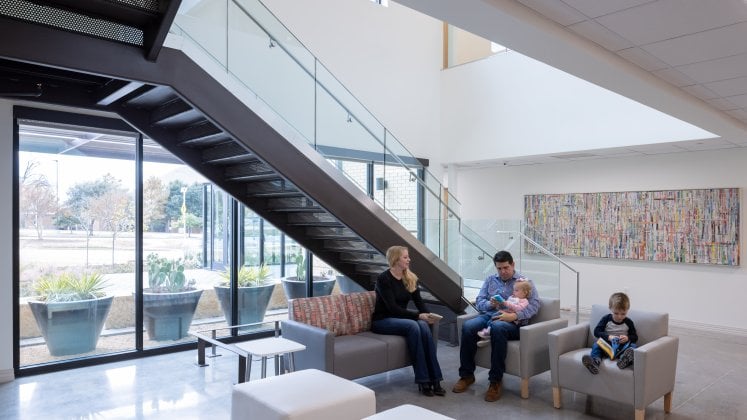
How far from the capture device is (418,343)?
16.8 feet

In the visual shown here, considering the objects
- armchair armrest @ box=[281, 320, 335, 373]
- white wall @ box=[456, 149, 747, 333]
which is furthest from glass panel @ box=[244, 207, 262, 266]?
white wall @ box=[456, 149, 747, 333]

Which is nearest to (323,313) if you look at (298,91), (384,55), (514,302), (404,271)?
(404,271)

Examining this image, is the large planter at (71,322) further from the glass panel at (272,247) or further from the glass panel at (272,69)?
the glass panel at (272,69)

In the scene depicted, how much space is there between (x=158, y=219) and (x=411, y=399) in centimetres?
386

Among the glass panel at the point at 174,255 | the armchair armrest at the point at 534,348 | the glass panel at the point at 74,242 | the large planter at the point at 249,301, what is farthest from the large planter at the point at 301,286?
the armchair armrest at the point at 534,348

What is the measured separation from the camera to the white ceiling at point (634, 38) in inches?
121

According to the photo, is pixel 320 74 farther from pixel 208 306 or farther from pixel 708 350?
pixel 708 350

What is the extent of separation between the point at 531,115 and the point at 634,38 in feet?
17.6

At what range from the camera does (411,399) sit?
16.1 ft

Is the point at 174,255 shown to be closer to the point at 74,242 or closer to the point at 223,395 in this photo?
the point at 74,242

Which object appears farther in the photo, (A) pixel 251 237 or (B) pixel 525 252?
(B) pixel 525 252

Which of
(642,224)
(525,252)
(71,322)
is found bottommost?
(71,322)

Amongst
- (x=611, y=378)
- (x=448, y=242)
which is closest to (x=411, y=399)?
(x=611, y=378)

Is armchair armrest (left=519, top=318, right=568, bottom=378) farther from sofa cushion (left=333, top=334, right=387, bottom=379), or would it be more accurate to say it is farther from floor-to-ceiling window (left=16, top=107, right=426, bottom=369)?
floor-to-ceiling window (left=16, top=107, right=426, bottom=369)
